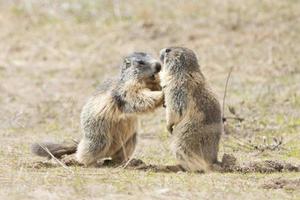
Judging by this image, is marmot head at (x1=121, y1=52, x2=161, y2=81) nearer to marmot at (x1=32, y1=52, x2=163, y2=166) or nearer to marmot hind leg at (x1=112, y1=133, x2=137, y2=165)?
marmot at (x1=32, y1=52, x2=163, y2=166)

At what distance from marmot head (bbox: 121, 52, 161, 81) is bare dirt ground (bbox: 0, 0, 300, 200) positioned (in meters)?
1.14

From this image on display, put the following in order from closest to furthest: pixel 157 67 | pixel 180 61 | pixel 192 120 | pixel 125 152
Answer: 1. pixel 192 120
2. pixel 180 61
3. pixel 157 67
4. pixel 125 152

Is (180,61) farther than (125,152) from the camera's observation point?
No

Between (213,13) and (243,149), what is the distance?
807 centimetres

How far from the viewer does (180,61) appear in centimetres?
912

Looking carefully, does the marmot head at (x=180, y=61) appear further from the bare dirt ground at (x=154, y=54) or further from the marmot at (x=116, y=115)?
the bare dirt ground at (x=154, y=54)

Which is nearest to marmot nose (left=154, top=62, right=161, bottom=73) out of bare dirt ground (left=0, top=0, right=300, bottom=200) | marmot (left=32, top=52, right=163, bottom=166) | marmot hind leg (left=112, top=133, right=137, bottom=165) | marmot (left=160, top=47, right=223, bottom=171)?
marmot (left=32, top=52, right=163, bottom=166)

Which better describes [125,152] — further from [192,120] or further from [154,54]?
[154,54]

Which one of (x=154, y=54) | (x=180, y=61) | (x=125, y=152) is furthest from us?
(x=154, y=54)

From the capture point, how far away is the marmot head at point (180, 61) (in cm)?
907

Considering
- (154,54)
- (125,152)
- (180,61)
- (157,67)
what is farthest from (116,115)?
(154,54)

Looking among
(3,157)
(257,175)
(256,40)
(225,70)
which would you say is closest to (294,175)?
(257,175)

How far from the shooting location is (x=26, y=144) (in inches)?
447

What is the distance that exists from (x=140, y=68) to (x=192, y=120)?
106 cm
